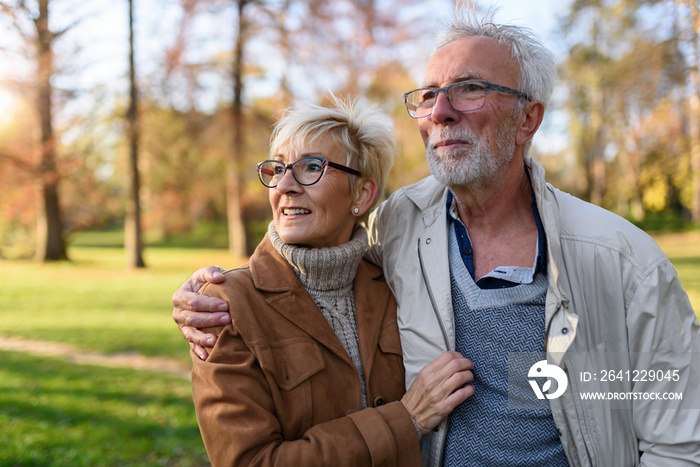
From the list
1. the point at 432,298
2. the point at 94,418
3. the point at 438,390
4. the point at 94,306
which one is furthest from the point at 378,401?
the point at 94,306

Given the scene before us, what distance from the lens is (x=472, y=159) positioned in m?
2.40

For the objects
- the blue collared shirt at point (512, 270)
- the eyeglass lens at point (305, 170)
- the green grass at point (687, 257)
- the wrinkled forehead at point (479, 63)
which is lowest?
the green grass at point (687, 257)

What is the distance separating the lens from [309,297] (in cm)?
230

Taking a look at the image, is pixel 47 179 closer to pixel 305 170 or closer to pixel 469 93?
pixel 305 170

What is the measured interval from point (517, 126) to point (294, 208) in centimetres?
113

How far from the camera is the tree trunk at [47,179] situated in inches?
575

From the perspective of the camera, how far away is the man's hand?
80.8 inches

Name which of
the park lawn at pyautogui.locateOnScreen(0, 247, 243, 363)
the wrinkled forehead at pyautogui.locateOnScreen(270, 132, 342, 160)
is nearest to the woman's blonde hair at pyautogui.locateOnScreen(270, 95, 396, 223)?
the wrinkled forehead at pyautogui.locateOnScreen(270, 132, 342, 160)

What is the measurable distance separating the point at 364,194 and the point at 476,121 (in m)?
0.64

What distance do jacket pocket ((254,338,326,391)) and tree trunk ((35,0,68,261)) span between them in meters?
12.9

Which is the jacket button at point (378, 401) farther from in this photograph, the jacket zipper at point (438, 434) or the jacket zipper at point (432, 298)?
the jacket zipper at point (432, 298)

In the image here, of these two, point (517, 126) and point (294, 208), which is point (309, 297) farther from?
point (517, 126)

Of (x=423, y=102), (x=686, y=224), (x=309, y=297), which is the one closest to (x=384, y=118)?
(x=423, y=102)

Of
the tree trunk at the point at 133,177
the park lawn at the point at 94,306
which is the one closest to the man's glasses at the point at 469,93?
the park lawn at the point at 94,306
